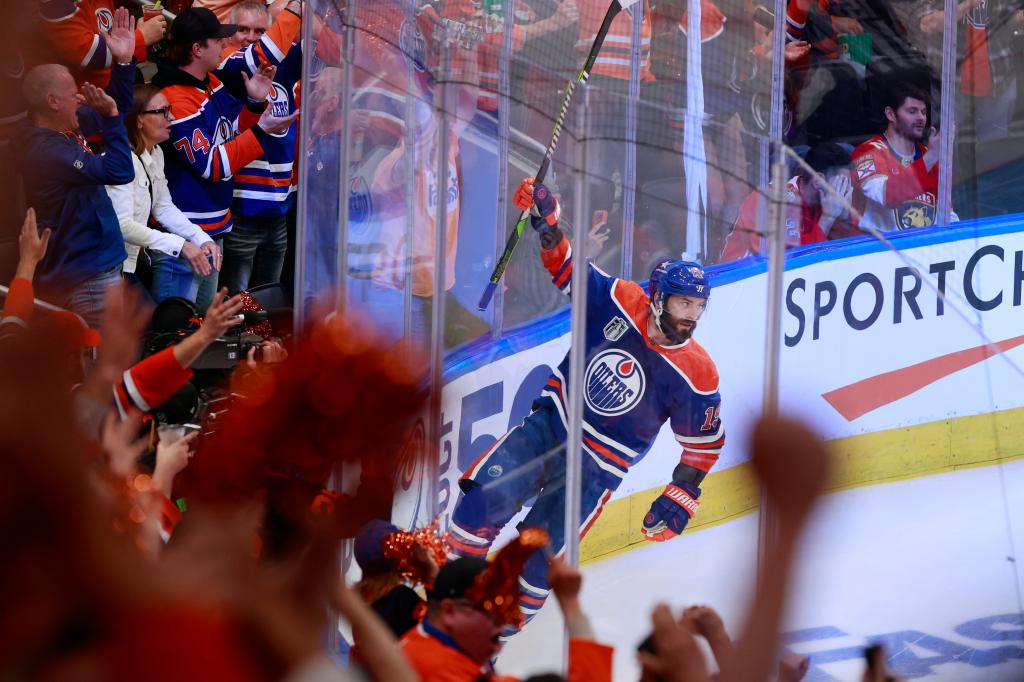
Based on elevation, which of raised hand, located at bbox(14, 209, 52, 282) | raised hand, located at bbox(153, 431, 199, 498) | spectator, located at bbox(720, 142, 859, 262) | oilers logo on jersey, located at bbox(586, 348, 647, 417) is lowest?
oilers logo on jersey, located at bbox(586, 348, 647, 417)

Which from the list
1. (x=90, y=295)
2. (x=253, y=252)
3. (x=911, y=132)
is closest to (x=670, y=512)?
(x=90, y=295)

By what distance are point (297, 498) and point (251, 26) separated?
166 inches

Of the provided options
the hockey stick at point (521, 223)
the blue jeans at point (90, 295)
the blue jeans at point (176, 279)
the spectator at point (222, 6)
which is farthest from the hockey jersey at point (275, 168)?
the hockey stick at point (521, 223)

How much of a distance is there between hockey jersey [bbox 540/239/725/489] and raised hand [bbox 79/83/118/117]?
1.73 meters

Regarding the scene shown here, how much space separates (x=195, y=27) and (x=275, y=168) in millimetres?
632

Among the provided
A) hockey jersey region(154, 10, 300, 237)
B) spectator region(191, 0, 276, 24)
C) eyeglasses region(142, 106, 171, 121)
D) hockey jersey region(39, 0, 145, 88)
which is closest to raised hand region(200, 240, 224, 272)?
hockey jersey region(154, 10, 300, 237)

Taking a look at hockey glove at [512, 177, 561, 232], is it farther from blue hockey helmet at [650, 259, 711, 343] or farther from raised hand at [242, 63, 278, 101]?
raised hand at [242, 63, 278, 101]

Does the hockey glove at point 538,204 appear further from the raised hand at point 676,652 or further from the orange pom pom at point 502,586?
the raised hand at point 676,652

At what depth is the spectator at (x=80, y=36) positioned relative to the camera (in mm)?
4793

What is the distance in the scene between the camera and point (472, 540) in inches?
145

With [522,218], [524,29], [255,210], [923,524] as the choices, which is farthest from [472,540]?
[255,210]

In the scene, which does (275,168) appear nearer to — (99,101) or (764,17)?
(99,101)

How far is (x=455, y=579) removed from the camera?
2.56 metres

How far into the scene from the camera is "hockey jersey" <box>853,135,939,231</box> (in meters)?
5.27
